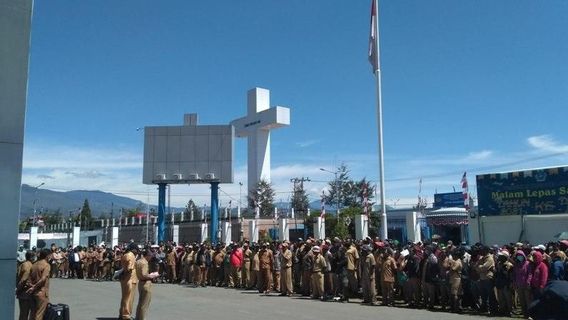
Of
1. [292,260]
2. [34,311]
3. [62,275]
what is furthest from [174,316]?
[62,275]

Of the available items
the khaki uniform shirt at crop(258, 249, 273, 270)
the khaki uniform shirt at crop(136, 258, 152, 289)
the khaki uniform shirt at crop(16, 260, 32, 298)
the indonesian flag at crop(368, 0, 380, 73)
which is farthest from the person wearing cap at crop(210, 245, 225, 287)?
the khaki uniform shirt at crop(16, 260, 32, 298)

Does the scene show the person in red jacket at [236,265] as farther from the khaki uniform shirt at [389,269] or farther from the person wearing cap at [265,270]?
the khaki uniform shirt at [389,269]

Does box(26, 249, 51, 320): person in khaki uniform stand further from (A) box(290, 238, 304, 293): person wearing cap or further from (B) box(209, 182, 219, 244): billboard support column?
(B) box(209, 182, 219, 244): billboard support column

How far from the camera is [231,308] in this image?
567 inches

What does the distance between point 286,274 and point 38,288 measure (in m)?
9.23

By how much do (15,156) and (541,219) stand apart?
23.0 m

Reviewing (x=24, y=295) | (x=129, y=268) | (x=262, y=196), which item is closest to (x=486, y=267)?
(x=129, y=268)

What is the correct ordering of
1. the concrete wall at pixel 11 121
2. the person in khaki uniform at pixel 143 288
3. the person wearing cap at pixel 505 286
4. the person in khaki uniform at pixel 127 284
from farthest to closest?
the person wearing cap at pixel 505 286, the person in khaki uniform at pixel 127 284, the person in khaki uniform at pixel 143 288, the concrete wall at pixel 11 121

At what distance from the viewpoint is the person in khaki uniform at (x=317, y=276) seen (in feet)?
54.8

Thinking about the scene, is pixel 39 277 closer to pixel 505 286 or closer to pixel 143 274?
pixel 143 274

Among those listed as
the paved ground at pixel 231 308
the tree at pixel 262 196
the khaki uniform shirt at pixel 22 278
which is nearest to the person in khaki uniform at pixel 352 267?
the paved ground at pixel 231 308

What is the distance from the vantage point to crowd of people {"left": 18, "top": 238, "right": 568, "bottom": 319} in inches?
493

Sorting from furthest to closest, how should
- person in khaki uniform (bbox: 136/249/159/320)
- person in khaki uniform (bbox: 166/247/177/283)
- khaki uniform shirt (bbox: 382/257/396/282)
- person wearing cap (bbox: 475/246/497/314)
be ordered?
person in khaki uniform (bbox: 166/247/177/283)
khaki uniform shirt (bbox: 382/257/396/282)
person wearing cap (bbox: 475/246/497/314)
person in khaki uniform (bbox: 136/249/159/320)

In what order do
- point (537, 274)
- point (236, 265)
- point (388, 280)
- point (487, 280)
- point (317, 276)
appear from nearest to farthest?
point (537, 274) < point (487, 280) < point (388, 280) < point (317, 276) < point (236, 265)
